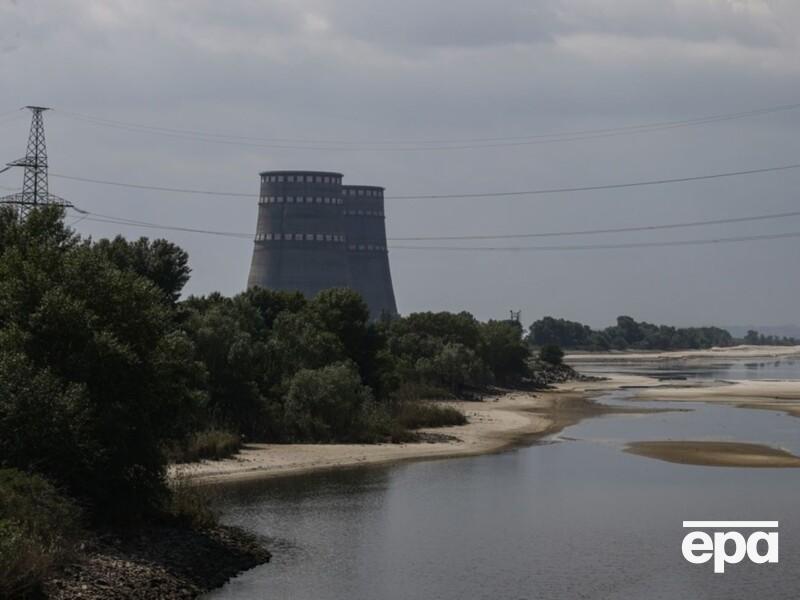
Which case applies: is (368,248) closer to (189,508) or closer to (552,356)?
(552,356)

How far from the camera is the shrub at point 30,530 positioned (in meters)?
24.3

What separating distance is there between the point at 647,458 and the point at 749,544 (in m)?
21.9

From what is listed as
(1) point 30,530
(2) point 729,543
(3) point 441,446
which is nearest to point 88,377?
(1) point 30,530

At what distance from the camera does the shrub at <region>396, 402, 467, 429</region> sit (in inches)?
2665

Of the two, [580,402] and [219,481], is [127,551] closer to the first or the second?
[219,481]

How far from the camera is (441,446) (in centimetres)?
6125

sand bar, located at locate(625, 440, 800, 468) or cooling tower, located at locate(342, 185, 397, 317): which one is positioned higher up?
cooling tower, located at locate(342, 185, 397, 317)

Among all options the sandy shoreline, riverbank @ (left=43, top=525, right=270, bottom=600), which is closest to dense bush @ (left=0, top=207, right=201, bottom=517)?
riverbank @ (left=43, top=525, right=270, bottom=600)

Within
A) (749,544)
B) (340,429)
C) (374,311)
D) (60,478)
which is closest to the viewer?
(60,478)

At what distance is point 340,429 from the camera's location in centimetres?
6006

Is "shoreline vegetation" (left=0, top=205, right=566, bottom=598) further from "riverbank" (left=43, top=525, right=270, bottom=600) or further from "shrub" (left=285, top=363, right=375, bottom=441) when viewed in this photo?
"shrub" (left=285, top=363, right=375, bottom=441)

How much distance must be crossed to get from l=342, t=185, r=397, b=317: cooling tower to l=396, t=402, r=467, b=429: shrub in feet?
296

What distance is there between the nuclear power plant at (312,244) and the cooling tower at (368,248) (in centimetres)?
13

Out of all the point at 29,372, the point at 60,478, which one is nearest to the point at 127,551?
the point at 60,478
